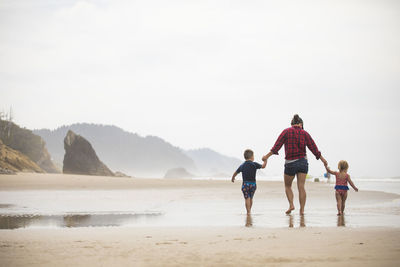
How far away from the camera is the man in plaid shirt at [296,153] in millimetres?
8867

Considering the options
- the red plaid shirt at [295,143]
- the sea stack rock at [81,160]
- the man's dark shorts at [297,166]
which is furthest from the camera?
the sea stack rock at [81,160]

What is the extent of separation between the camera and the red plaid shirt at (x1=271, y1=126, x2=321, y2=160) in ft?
29.5

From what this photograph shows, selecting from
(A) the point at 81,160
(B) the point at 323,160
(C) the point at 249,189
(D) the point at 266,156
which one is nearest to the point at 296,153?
(D) the point at 266,156

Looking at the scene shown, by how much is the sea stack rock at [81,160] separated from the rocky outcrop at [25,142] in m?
15.3

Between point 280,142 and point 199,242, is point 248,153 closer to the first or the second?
point 280,142

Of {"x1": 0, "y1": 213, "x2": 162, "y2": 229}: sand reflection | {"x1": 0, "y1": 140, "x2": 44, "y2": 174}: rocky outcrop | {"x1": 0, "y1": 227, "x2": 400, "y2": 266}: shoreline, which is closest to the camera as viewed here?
{"x1": 0, "y1": 227, "x2": 400, "y2": 266}: shoreline

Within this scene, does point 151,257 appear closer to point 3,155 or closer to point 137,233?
point 137,233

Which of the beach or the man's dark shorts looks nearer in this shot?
the beach

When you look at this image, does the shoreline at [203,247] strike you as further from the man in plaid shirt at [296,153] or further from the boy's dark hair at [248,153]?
the boy's dark hair at [248,153]

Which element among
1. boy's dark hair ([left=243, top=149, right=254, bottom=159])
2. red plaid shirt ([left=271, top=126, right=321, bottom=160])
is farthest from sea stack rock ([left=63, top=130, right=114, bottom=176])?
red plaid shirt ([left=271, top=126, right=321, bottom=160])

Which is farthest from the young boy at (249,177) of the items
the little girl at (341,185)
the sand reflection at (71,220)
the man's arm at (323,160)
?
the sand reflection at (71,220)

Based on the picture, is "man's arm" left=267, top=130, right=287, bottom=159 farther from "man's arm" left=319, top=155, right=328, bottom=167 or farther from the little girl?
the little girl

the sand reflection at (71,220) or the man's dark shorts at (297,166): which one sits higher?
the man's dark shorts at (297,166)

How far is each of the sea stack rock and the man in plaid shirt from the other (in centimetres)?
3520
